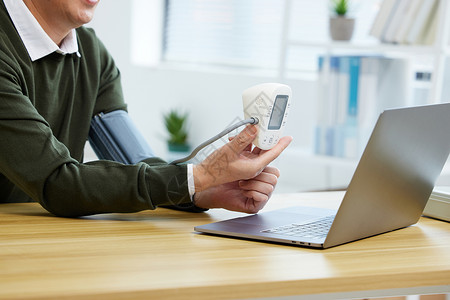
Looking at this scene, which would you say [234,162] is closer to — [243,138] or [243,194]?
[243,138]

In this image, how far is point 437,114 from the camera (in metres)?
1.26

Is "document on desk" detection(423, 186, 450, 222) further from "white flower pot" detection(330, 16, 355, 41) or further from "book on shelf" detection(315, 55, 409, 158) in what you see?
"white flower pot" detection(330, 16, 355, 41)

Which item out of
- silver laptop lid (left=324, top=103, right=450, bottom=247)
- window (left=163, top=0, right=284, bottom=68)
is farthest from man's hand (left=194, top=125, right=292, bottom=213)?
window (left=163, top=0, right=284, bottom=68)

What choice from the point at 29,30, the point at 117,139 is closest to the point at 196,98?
the point at 117,139

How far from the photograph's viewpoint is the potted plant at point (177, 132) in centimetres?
465

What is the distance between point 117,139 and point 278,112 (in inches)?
22.2

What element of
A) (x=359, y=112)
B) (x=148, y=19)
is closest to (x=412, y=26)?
(x=359, y=112)

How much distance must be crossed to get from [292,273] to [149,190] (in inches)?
16.8

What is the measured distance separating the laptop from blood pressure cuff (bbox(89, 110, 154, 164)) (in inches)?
17.5

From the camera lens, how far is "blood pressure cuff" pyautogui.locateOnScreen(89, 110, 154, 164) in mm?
1740

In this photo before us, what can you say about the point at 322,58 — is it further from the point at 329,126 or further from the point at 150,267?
the point at 150,267

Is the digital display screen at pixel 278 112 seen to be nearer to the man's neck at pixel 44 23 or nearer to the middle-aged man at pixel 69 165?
the middle-aged man at pixel 69 165

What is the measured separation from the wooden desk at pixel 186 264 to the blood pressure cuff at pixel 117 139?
387 mm

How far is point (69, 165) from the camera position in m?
1.38
